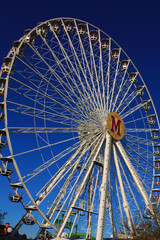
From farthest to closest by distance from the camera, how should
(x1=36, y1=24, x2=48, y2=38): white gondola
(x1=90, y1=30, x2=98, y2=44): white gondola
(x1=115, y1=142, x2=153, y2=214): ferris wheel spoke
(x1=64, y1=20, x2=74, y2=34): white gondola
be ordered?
(x1=90, y1=30, x2=98, y2=44): white gondola → (x1=64, y1=20, x2=74, y2=34): white gondola → (x1=36, y1=24, x2=48, y2=38): white gondola → (x1=115, y1=142, x2=153, y2=214): ferris wheel spoke

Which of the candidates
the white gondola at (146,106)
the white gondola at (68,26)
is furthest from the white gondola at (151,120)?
the white gondola at (68,26)

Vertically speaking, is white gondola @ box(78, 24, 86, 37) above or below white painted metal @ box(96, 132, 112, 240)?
above

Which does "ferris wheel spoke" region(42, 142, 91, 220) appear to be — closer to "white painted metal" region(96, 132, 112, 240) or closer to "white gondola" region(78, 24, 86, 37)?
"white painted metal" region(96, 132, 112, 240)

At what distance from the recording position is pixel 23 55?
1828 centimetres

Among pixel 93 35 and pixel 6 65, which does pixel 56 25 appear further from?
pixel 6 65

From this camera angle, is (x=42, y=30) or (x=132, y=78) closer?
(x=42, y=30)

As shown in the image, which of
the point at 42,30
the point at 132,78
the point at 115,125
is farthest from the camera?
the point at 132,78

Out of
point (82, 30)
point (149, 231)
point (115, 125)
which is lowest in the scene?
point (149, 231)

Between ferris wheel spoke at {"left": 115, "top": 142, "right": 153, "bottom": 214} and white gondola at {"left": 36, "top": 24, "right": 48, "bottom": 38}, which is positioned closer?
ferris wheel spoke at {"left": 115, "top": 142, "right": 153, "bottom": 214}

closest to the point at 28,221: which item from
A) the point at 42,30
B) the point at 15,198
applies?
the point at 15,198

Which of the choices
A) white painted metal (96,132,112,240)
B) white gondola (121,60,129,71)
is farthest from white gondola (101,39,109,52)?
white painted metal (96,132,112,240)

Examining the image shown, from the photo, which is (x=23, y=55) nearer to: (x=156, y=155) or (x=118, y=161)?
(x=118, y=161)

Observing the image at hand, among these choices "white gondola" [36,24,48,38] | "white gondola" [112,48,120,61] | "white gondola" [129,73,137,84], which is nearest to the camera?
"white gondola" [36,24,48,38]

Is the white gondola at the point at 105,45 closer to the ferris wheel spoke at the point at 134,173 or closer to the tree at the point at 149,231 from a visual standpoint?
the ferris wheel spoke at the point at 134,173
